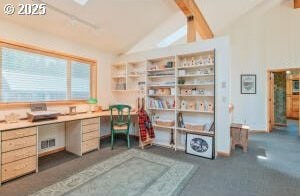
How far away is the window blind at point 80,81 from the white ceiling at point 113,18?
609 mm

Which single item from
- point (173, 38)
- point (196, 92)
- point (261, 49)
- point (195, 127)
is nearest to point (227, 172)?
point (195, 127)

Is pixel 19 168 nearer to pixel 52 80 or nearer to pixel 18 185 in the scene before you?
pixel 18 185

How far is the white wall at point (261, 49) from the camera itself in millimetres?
5527

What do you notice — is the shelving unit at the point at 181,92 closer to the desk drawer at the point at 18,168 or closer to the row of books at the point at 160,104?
the row of books at the point at 160,104

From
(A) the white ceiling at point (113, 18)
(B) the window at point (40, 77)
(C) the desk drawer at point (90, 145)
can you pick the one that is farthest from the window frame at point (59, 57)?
(C) the desk drawer at point (90, 145)

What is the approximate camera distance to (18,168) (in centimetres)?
254

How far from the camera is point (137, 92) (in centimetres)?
487

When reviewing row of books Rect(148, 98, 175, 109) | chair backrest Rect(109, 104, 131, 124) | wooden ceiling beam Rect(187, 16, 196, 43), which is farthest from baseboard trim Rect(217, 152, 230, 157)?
wooden ceiling beam Rect(187, 16, 196, 43)

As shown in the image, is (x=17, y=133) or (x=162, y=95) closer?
(x=17, y=133)

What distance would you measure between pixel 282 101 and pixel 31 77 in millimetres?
8162

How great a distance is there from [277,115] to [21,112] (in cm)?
812

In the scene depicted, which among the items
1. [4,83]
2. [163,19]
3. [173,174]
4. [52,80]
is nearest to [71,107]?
[52,80]

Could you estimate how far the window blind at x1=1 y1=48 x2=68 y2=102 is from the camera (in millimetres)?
3102

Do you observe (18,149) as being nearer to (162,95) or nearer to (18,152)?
(18,152)
